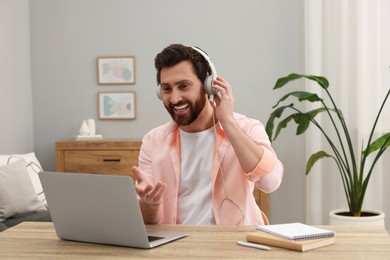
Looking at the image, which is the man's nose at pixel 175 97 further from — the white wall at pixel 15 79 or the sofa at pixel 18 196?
the white wall at pixel 15 79

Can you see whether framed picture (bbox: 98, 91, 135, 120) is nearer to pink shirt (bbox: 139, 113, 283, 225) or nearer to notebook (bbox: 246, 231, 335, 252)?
pink shirt (bbox: 139, 113, 283, 225)

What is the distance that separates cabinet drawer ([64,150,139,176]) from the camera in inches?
181

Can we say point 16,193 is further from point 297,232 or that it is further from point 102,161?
point 297,232

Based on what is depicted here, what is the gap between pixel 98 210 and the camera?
1687 millimetres

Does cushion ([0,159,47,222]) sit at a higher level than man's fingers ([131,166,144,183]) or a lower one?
lower

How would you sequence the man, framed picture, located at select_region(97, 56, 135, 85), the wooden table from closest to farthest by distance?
the wooden table
the man
framed picture, located at select_region(97, 56, 135, 85)

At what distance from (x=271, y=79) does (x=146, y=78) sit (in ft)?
3.33

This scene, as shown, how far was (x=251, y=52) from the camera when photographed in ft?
16.1

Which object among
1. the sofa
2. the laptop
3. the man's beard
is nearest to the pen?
the laptop

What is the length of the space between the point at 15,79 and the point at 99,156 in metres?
0.97

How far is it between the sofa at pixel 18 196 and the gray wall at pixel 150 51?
43.7 inches

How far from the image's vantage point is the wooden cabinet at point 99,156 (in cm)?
460

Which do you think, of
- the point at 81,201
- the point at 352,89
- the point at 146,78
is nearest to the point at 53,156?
the point at 146,78

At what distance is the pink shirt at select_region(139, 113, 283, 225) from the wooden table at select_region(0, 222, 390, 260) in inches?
14.2
